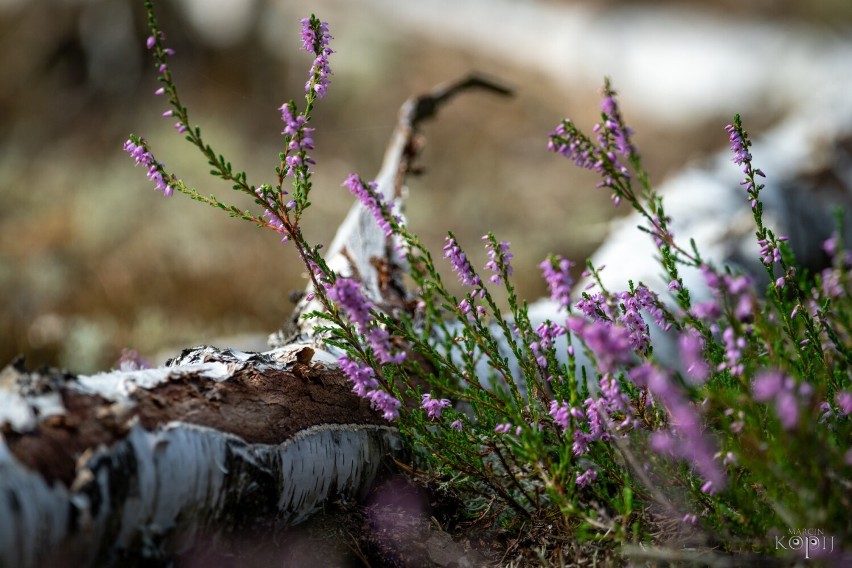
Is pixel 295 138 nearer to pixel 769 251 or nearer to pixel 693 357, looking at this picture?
pixel 693 357

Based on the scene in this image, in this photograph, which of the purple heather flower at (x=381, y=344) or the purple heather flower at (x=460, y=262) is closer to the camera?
the purple heather flower at (x=381, y=344)

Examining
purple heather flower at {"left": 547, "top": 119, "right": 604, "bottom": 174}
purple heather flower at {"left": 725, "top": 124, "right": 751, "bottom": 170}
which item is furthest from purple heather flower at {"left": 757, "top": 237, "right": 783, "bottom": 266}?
purple heather flower at {"left": 547, "top": 119, "right": 604, "bottom": 174}

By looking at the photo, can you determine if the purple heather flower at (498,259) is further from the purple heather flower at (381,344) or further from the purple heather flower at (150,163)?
the purple heather flower at (150,163)

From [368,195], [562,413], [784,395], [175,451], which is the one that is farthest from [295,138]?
[784,395]

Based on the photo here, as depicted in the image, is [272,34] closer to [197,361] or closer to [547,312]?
[547,312]

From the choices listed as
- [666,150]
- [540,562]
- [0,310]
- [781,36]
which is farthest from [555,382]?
[781,36]

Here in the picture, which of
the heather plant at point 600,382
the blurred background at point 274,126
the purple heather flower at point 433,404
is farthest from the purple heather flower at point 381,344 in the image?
the blurred background at point 274,126
